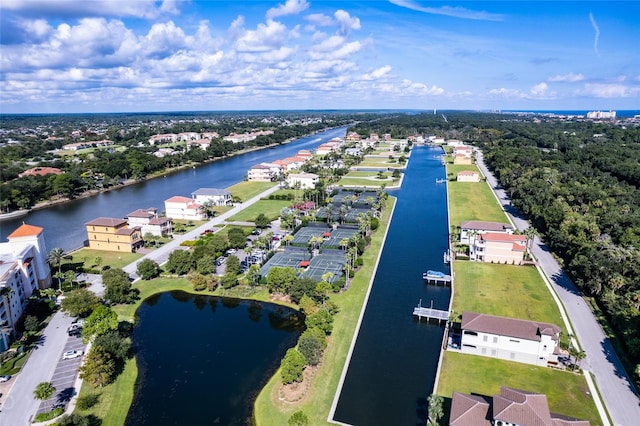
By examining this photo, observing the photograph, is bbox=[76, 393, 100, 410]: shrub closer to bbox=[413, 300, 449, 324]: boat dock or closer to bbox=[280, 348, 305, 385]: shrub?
bbox=[280, 348, 305, 385]: shrub

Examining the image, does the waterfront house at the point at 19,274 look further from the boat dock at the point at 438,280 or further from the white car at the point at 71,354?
the boat dock at the point at 438,280

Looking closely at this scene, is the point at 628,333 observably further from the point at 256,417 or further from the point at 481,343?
the point at 256,417

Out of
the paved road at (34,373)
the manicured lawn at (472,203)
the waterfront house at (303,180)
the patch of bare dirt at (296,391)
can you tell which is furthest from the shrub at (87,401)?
the waterfront house at (303,180)

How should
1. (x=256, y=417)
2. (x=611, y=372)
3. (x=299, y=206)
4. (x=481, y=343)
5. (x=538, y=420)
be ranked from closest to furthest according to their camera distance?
(x=538, y=420) → (x=256, y=417) → (x=611, y=372) → (x=481, y=343) → (x=299, y=206)

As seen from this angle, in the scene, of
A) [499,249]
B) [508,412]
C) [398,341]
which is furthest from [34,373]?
[499,249]

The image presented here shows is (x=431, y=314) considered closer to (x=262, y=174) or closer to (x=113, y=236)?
(x=113, y=236)

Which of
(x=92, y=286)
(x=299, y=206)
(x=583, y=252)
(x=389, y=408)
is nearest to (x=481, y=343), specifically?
(x=389, y=408)
